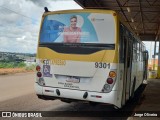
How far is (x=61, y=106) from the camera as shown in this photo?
38.1 feet

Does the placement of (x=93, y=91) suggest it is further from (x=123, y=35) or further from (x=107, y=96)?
(x=123, y=35)

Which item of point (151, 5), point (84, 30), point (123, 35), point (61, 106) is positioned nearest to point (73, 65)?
point (84, 30)

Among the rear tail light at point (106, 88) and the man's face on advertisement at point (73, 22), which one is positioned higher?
the man's face on advertisement at point (73, 22)

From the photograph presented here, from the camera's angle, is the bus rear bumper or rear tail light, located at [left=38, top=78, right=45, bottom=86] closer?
the bus rear bumper

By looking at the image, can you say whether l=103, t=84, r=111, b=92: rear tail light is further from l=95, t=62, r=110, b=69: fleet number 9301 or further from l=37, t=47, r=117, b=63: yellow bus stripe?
l=37, t=47, r=117, b=63: yellow bus stripe

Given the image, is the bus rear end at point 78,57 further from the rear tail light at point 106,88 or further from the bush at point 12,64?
the bush at point 12,64

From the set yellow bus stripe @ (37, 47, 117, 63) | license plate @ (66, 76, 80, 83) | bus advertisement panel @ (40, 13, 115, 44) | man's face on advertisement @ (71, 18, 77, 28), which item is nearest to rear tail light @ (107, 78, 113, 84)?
yellow bus stripe @ (37, 47, 117, 63)

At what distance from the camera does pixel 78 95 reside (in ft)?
29.2

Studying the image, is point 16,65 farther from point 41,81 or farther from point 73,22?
point 73,22

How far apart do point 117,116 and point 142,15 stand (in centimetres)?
2327

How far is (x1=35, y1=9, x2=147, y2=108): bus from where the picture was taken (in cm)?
871

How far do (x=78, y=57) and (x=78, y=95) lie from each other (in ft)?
3.44

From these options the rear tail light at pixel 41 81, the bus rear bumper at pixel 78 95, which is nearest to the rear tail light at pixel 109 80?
the bus rear bumper at pixel 78 95

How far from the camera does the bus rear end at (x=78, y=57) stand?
870 cm
